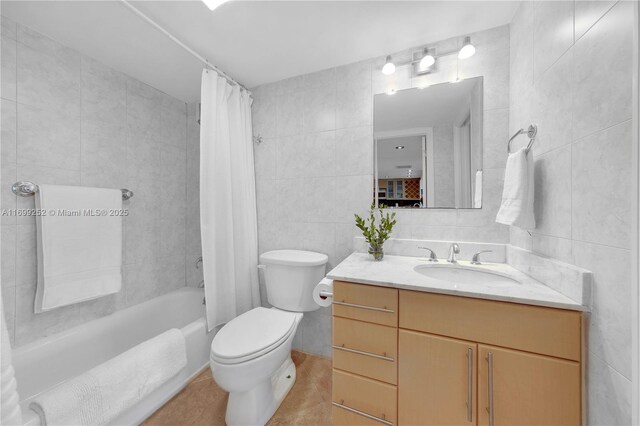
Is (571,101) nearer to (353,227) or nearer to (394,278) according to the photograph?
(394,278)

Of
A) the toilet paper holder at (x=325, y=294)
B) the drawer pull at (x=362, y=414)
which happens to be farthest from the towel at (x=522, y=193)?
the drawer pull at (x=362, y=414)

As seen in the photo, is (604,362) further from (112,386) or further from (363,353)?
(112,386)

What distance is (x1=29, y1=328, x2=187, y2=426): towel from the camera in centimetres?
86

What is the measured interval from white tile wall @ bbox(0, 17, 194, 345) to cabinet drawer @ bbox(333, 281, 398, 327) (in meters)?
1.73

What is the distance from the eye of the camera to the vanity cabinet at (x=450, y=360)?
0.77 metres

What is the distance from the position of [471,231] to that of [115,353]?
8.34 ft

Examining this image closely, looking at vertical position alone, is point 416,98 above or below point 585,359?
above

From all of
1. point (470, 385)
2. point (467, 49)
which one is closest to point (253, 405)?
point (470, 385)

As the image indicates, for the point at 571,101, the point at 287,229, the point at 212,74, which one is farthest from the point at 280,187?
the point at 571,101

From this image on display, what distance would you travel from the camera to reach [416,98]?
151cm

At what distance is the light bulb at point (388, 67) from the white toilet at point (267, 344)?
4.30ft

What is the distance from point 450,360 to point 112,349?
2.14 m

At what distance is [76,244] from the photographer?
1.41m

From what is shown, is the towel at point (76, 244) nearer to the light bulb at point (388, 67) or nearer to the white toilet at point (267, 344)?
the white toilet at point (267, 344)
